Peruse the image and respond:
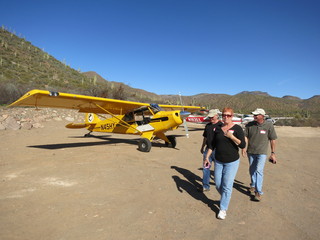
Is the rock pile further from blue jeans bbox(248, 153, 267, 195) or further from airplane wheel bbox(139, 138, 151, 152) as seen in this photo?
blue jeans bbox(248, 153, 267, 195)

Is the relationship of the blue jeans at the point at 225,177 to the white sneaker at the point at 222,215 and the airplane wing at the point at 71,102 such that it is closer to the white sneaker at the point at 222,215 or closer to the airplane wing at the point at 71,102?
the white sneaker at the point at 222,215

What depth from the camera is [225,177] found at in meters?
3.17

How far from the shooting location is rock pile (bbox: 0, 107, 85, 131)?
14273 millimetres

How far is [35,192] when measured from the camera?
4051 millimetres

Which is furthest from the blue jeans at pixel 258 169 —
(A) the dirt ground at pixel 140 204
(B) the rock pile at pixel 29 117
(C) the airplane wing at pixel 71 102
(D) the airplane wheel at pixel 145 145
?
(B) the rock pile at pixel 29 117

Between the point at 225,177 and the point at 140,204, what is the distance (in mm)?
1675

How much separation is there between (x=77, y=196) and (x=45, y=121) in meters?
17.1

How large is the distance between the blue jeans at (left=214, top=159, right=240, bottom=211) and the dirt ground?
0.40 metres

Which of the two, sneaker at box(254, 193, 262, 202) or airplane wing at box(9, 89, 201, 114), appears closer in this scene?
sneaker at box(254, 193, 262, 202)

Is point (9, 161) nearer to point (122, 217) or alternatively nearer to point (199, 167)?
point (122, 217)

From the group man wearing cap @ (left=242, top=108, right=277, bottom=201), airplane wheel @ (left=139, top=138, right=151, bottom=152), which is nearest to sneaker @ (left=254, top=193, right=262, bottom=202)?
man wearing cap @ (left=242, top=108, right=277, bottom=201)

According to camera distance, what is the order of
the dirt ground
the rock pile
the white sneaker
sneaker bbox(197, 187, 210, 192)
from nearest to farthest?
1. the dirt ground
2. the white sneaker
3. sneaker bbox(197, 187, 210, 192)
4. the rock pile

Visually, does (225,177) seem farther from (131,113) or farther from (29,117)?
(29,117)

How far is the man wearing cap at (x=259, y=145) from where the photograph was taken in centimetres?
399
